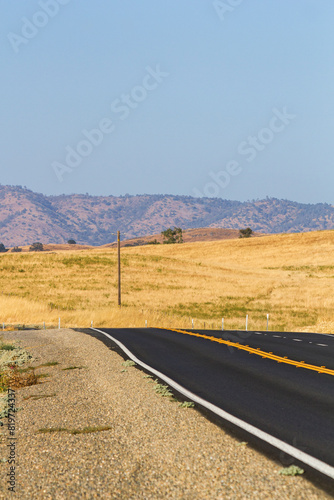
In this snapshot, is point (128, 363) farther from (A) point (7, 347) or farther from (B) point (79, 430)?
(A) point (7, 347)

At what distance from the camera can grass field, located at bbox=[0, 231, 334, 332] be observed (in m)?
39.0

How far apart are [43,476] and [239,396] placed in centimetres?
467

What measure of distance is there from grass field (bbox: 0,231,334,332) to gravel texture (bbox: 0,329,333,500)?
20934mm

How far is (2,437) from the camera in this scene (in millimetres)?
7883

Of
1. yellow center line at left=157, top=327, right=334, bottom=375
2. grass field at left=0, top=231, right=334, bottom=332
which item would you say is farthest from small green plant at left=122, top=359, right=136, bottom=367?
grass field at left=0, top=231, right=334, bottom=332

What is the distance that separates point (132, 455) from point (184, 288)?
58009mm

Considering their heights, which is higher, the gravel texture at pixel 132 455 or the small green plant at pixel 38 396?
the gravel texture at pixel 132 455

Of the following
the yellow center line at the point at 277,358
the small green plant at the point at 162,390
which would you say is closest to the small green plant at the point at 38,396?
the small green plant at the point at 162,390

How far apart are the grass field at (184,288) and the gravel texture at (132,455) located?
824 inches

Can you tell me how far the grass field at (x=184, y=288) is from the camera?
128ft

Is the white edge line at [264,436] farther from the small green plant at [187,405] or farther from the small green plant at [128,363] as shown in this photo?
the small green plant at [128,363]

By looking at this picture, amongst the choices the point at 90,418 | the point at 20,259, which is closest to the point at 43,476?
the point at 90,418

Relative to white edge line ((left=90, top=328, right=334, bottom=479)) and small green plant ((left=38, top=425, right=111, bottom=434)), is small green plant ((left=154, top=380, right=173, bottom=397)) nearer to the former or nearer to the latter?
white edge line ((left=90, top=328, right=334, bottom=479))

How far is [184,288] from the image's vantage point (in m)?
64.6
